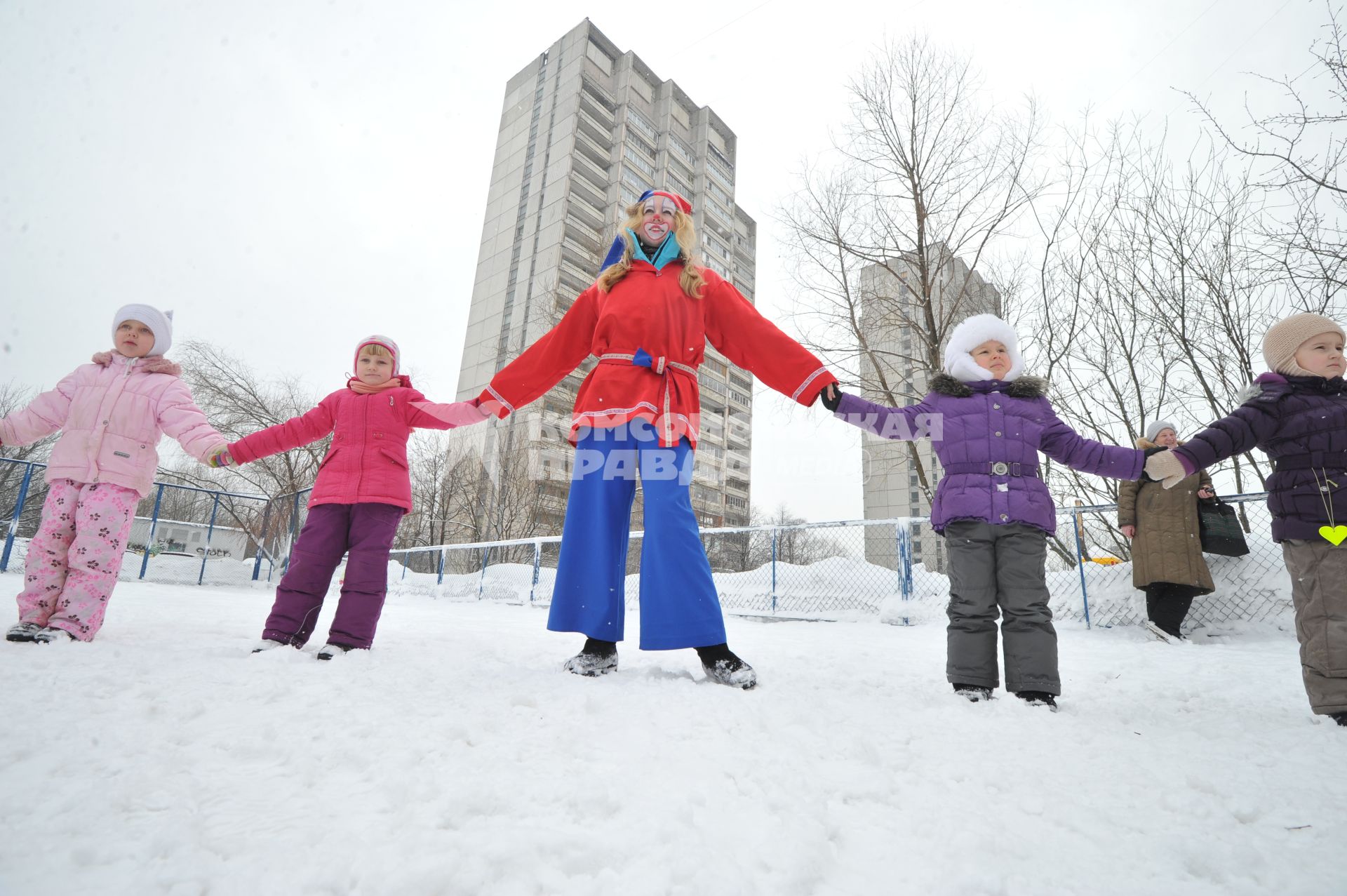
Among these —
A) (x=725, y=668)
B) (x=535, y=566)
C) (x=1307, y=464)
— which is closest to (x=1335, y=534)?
(x=1307, y=464)

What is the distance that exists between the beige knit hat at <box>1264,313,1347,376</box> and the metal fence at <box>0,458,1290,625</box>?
3263mm

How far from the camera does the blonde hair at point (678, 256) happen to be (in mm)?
2564

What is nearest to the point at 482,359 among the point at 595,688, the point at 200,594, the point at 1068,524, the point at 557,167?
the point at 557,167

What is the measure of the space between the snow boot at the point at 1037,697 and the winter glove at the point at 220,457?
3.19 m

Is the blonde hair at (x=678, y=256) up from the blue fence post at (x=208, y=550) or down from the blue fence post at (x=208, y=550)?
up

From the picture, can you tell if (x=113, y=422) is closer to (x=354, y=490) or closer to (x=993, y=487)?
(x=354, y=490)

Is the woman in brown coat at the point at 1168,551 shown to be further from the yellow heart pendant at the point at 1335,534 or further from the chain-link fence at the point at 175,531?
the chain-link fence at the point at 175,531

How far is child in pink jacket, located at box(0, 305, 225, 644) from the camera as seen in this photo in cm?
242

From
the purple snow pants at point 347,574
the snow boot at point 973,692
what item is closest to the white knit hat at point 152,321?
the purple snow pants at point 347,574

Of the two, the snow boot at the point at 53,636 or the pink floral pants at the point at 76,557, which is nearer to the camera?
the snow boot at the point at 53,636

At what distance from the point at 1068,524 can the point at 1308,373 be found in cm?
482

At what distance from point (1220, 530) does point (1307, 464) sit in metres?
3.35

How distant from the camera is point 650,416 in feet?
7.61

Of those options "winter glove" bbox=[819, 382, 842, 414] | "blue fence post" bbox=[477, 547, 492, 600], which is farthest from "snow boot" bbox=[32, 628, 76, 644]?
"blue fence post" bbox=[477, 547, 492, 600]
